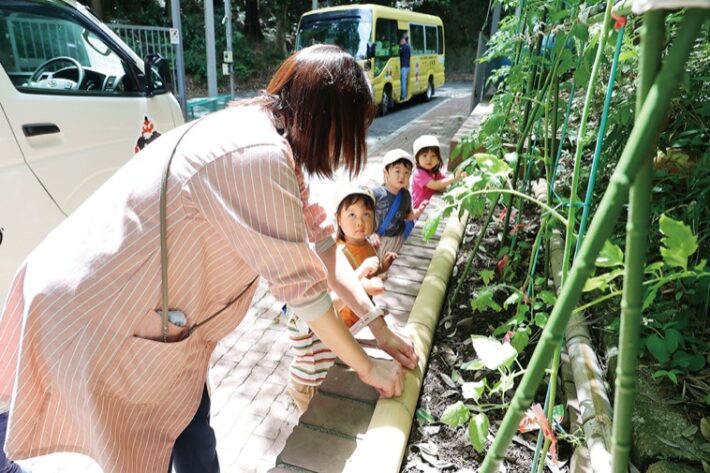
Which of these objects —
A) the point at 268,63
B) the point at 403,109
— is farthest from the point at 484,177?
the point at 268,63

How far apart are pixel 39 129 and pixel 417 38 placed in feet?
45.5

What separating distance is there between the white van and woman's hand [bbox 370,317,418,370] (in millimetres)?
2152

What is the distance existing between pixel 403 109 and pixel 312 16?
149 inches

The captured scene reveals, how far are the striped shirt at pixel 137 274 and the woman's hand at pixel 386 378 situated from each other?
A: 325mm

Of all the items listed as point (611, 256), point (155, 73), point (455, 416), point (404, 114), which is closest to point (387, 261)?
point (455, 416)

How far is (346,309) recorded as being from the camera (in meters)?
2.03

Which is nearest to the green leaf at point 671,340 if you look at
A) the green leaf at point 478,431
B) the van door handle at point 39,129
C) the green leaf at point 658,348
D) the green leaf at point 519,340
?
the green leaf at point 658,348

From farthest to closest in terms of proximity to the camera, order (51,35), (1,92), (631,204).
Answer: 1. (51,35)
2. (1,92)
3. (631,204)

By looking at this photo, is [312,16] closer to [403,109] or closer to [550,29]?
[403,109]

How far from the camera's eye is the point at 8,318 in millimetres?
1268

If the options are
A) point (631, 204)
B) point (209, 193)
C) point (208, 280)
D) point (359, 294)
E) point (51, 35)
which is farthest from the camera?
point (51, 35)

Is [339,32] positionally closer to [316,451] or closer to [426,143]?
[426,143]

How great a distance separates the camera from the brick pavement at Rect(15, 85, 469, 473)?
2213 millimetres

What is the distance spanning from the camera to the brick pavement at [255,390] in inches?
87.1
